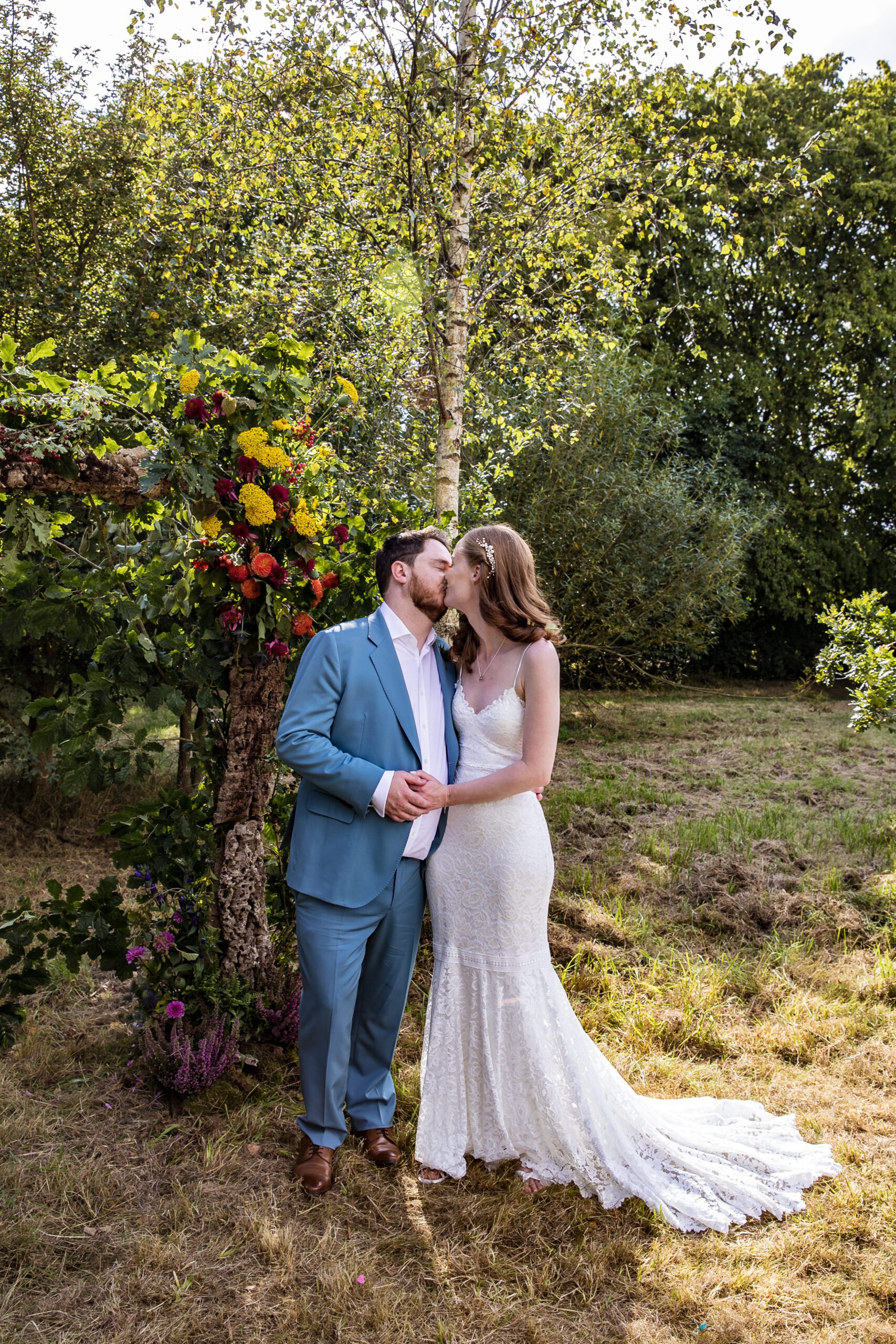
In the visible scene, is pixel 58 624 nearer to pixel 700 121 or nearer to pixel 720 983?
pixel 720 983

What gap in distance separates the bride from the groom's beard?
44mm

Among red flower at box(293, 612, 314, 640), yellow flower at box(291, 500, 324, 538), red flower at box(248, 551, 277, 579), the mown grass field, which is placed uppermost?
yellow flower at box(291, 500, 324, 538)

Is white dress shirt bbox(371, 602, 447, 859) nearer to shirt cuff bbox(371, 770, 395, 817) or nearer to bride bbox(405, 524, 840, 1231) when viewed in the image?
bride bbox(405, 524, 840, 1231)

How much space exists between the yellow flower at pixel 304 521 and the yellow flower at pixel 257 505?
0.09 m

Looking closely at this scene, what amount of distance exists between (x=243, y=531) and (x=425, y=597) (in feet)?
2.11

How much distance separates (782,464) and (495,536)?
51.4 feet

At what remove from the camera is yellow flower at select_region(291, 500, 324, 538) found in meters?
2.97

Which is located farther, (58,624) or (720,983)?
(720,983)

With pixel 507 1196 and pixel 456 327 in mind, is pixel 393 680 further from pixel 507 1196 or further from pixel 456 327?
pixel 456 327

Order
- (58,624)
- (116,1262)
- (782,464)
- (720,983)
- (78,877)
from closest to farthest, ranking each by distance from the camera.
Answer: (116,1262), (58,624), (720,983), (78,877), (782,464)

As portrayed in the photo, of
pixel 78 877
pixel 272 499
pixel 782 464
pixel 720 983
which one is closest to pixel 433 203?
pixel 272 499

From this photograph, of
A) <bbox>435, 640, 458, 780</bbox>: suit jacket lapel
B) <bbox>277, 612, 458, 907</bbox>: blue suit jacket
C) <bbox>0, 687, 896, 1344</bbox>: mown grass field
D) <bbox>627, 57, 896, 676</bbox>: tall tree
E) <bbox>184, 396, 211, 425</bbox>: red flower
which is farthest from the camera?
<bbox>627, 57, 896, 676</bbox>: tall tree

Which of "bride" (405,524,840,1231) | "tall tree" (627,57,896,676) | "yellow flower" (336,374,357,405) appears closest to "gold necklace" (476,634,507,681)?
"bride" (405,524,840,1231)

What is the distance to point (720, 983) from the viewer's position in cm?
432
